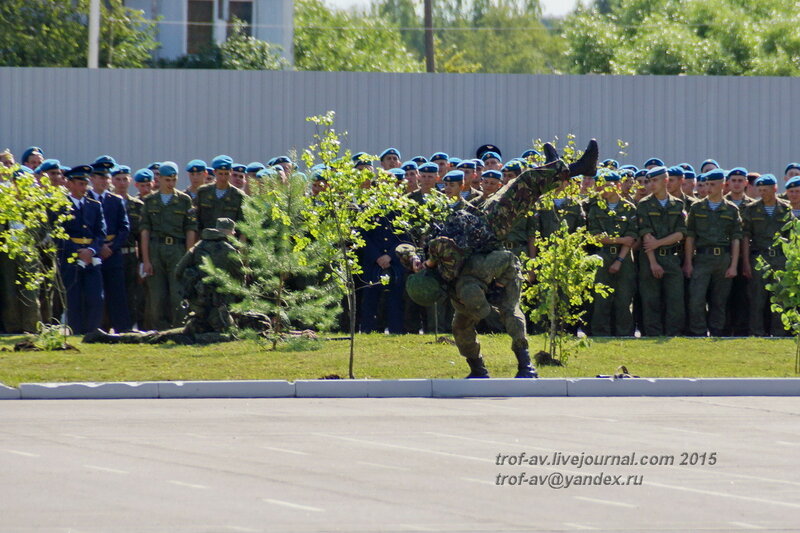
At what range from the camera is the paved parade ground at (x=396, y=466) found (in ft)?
24.3

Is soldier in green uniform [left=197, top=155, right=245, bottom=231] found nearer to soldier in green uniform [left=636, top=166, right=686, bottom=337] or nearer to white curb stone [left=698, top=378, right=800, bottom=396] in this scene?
soldier in green uniform [left=636, top=166, right=686, bottom=337]

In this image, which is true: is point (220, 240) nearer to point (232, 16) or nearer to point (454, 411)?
point (454, 411)

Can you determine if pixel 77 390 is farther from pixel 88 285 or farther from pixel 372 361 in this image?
pixel 88 285

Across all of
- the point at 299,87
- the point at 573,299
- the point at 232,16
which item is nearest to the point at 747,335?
the point at 573,299

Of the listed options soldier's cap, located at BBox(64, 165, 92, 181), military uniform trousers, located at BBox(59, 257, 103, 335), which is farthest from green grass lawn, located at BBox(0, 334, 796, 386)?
soldier's cap, located at BBox(64, 165, 92, 181)

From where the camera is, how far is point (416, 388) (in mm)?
12992

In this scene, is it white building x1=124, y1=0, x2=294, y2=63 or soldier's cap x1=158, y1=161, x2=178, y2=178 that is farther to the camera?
white building x1=124, y1=0, x2=294, y2=63

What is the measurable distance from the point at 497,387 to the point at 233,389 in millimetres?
2462

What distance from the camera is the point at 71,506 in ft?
25.1

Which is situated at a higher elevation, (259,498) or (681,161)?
(681,161)

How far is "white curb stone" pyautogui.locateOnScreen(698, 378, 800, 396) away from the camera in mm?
13141

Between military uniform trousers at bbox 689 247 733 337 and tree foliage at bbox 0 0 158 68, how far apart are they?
21673 millimetres

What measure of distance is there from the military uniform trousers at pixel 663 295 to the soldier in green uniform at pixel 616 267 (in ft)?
0.55

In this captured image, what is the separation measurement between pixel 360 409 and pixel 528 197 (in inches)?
114
